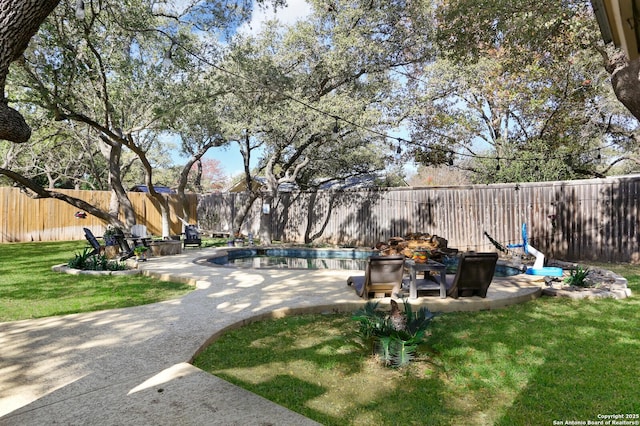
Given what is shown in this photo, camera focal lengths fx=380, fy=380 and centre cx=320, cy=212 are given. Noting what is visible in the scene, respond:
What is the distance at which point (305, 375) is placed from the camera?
3.13 meters

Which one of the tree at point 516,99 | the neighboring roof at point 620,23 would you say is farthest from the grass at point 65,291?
the tree at point 516,99

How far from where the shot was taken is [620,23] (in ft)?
6.95

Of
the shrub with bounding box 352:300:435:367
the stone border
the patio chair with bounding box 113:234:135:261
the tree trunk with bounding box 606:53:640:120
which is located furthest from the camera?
the patio chair with bounding box 113:234:135:261

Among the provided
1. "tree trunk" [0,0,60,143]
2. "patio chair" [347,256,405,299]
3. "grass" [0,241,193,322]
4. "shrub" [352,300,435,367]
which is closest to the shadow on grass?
"shrub" [352,300,435,367]

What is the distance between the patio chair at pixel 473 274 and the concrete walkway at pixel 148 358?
195 mm

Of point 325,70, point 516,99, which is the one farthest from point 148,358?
point 516,99

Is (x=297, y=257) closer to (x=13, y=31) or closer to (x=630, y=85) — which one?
(x=630, y=85)

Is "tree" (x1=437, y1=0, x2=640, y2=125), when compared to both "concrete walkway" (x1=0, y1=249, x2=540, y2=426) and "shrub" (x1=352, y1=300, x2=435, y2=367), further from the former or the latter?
"shrub" (x1=352, y1=300, x2=435, y2=367)

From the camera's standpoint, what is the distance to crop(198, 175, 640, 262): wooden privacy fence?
898cm

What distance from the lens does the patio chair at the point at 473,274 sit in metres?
5.18

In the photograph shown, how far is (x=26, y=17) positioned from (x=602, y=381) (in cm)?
466

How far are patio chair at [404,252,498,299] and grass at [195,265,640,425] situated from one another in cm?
65

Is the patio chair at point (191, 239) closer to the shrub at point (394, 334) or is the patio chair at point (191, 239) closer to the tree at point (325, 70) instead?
the tree at point (325, 70)

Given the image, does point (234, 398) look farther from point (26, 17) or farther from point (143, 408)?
point (26, 17)
